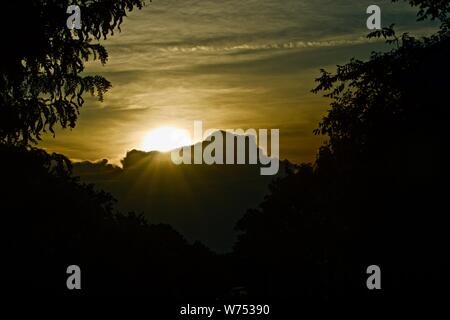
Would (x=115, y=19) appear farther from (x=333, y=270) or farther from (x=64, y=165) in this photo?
(x=333, y=270)

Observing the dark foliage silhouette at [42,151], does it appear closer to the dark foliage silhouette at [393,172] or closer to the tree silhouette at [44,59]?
the tree silhouette at [44,59]

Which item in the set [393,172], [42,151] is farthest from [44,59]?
[393,172]

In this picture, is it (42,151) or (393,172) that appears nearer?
(42,151)

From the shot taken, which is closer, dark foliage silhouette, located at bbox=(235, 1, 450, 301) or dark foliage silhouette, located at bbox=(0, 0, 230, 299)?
dark foliage silhouette, located at bbox=(0, 0, 230, 299)

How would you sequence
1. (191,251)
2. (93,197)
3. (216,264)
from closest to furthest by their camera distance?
1. (93,197)
2. (191,251)
3. (216,264)

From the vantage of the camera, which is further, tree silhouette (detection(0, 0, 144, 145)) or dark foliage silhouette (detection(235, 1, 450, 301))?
dark foliage silhouette (detection(235, 1, 450, 301))

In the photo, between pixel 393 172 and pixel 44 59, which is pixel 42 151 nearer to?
pixel 44 59

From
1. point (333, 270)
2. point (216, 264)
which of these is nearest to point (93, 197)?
point (333, 270)

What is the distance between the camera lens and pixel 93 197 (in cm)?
3641

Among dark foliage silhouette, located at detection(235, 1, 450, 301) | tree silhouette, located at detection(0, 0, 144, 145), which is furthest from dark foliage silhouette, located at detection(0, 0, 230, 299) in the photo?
dark foliage silhouette, located at detection(235, 1, 450, 301)

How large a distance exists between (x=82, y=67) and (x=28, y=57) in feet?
4.59

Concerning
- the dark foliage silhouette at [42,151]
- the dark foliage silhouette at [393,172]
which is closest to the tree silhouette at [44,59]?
the dark foliage silhouette at [42,151]

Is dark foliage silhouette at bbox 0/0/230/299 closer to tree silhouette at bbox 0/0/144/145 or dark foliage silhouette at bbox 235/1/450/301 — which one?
tree silhouette at bbox 0/0/144/145
